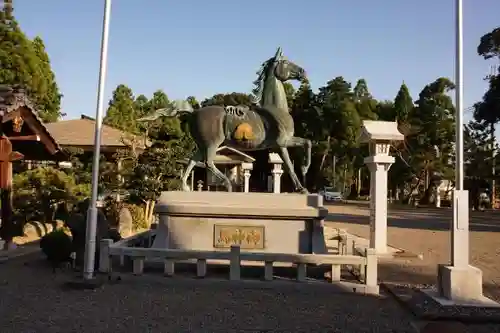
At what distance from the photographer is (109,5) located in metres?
8.10

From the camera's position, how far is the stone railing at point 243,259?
24.6 ft

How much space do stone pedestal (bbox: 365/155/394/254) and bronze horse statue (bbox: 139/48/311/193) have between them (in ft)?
9.83

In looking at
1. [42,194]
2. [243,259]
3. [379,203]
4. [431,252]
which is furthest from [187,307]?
[42,194]

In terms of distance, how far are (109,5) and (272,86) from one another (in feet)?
11.9

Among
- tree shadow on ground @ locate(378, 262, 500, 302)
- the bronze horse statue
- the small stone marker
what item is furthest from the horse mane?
the small stone marker

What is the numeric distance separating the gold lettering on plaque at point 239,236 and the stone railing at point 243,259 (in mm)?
1138

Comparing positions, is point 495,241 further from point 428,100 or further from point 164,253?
point 428,100

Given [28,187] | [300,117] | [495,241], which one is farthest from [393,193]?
[28,187]

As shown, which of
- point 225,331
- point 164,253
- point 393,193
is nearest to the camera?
point 225,331

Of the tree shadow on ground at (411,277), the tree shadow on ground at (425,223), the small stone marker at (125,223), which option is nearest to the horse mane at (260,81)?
the tree shadow on ground at (411,277)

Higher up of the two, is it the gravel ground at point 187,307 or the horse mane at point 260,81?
the horse mane at point 260,81

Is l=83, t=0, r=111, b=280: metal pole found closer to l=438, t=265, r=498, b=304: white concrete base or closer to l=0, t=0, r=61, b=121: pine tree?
l=438, t=265, r=498, b=304: white concrete base

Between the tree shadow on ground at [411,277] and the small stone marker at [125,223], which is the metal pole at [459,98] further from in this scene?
the small stone marker at [125,223]

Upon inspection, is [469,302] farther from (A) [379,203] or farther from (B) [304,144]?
(A) [379,203]
